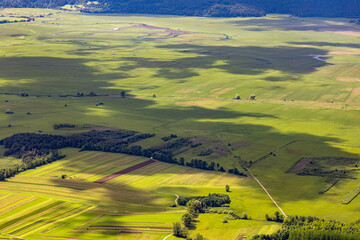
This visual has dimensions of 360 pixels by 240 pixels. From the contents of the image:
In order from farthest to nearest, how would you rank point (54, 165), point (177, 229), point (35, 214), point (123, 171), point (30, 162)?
point (54, 165), point (30, 162), point (123, 171), point (35, 214), point (177, 229)

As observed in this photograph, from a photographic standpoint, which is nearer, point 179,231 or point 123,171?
point 179,231

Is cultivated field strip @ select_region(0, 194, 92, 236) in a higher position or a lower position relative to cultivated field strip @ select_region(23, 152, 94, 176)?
lower

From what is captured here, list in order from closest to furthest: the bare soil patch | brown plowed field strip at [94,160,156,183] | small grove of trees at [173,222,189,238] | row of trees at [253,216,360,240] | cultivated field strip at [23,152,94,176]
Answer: row of trees at [253,216,360,240] → small grove of trees at [173,222,189,238] → brown plowed field strip at [94,160,156,183] → cultivated field strip at [23,152,94,176] → the bare soil patch

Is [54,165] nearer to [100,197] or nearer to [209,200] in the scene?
[100,197]

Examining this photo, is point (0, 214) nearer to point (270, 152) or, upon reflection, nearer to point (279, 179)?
point (279, 179)

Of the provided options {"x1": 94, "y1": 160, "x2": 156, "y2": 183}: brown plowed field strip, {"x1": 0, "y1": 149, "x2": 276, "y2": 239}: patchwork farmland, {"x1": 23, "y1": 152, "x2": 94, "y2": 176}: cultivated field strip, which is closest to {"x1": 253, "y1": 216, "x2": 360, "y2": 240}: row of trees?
{"x1": 0, "y1": 149, "x2": 276, "y2": 239}: patchwork farmland

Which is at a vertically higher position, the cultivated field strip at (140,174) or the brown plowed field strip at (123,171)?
the brown plowed field strip at (123,171)

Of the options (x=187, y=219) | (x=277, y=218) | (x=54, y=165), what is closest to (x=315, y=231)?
(x=277, y=218)

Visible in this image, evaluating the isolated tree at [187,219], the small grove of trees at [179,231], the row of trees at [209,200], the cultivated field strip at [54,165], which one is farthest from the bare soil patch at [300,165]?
the cultivated field strip at [54,165]

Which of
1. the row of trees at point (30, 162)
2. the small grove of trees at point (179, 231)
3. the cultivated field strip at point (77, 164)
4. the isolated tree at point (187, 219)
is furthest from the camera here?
the cultivated field strip at point (77, 164)

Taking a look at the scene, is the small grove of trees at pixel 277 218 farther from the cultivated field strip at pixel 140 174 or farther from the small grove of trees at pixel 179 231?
the cultivated field strip at pixel 140 174

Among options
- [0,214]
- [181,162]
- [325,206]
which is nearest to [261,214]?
[325,206]

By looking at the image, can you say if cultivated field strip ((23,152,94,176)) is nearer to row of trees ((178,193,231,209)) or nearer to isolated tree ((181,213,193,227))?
row of trees ((178,193,231,209))
